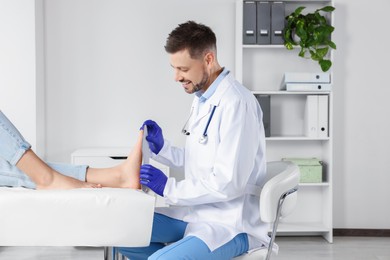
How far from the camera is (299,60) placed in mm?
4207

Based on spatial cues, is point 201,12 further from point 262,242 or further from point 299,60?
point 262,242

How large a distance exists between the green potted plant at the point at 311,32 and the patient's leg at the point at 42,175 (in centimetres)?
208

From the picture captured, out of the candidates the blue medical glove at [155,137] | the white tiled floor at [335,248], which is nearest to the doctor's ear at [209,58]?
the blue medical glove at [155,137]

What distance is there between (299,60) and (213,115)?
2327mm

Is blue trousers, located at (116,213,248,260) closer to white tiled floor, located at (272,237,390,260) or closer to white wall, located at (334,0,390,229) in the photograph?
white tiled floor, located at (272,237,390,260)

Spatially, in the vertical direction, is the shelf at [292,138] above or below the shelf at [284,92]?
below

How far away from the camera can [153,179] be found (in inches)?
74.9

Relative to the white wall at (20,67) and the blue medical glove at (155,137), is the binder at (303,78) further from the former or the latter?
the blue medical glove at (155,137)

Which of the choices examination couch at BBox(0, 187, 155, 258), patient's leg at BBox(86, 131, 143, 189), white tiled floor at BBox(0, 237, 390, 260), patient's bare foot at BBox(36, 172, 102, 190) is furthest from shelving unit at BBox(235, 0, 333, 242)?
examination couch at BBox(0, 187, 155, 258)

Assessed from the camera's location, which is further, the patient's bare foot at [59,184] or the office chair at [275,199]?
the patient's bare foot at [59,184]

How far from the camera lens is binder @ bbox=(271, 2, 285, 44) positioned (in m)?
3.97

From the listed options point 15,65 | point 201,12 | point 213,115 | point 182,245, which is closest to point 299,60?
point 201,12

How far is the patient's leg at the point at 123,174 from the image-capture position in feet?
7.63

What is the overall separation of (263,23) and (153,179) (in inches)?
90.9
